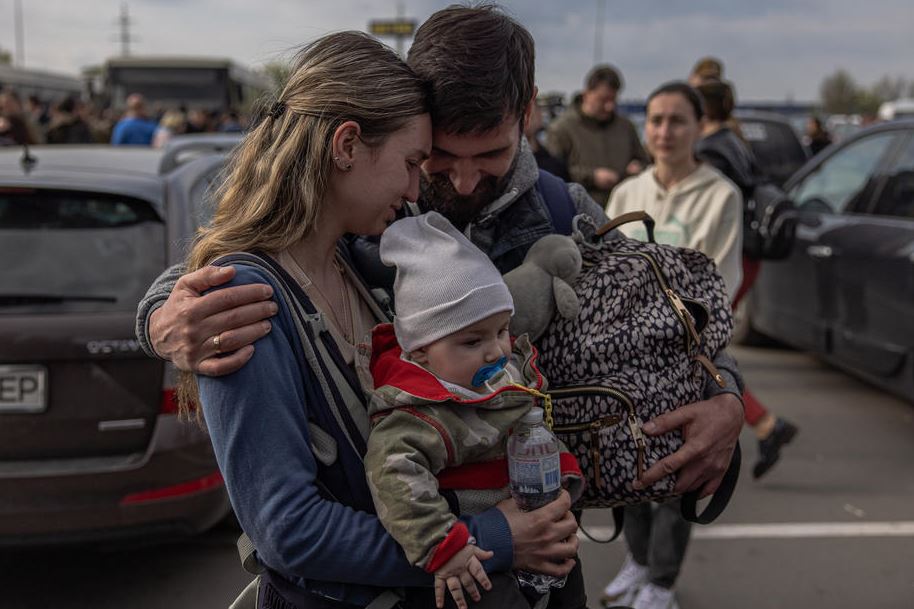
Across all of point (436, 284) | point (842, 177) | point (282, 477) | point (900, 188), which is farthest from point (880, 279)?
point (282, 477)

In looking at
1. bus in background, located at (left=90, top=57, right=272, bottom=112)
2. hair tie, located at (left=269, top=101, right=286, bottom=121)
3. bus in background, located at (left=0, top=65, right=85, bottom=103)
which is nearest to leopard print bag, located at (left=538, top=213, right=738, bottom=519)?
hair tie, located at (left=269, top=101, right=286, bottom=121)

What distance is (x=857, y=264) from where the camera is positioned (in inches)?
212

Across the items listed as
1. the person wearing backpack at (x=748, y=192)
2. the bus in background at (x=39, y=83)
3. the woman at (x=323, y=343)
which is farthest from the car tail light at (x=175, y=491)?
the bus in background at (x=39, y=83)

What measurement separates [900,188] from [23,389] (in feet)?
15.6

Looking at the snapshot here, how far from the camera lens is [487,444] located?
1.42m

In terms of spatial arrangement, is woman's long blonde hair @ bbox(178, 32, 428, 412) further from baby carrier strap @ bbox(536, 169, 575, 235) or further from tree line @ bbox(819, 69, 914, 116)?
tree line @ bbox(819, 69, 914, 116)

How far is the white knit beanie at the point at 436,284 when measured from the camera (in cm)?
143

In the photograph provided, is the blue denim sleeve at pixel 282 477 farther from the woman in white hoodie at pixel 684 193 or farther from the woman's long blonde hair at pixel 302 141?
the woman in white hoodie at pixel 684 193

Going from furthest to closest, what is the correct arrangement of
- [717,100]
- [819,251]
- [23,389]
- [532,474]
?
[819,251] < [717,100] < [23,389] < [532,474]

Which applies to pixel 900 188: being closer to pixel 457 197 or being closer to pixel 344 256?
pixel 457 197

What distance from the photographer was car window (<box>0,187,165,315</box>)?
3322 millimetres

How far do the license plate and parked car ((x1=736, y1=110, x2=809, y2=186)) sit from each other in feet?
24.5

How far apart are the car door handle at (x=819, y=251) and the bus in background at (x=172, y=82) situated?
12.1 meters

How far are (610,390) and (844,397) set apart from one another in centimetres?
522
